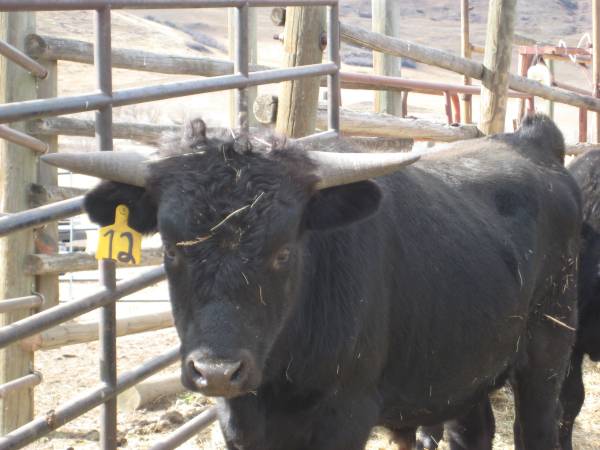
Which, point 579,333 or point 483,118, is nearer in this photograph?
point 579,333

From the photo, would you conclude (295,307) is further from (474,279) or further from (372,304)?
(474,279)

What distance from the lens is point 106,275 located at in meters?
4.00

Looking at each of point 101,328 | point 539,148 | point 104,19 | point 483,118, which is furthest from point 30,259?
point 483,118

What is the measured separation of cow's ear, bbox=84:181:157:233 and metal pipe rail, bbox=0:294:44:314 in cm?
156

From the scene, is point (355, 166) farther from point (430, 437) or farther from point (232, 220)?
point (430, 437)

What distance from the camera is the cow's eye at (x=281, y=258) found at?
129 inches

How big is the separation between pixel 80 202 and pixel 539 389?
8.85ft

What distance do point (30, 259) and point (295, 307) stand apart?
269 cm

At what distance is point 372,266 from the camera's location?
3.86 m

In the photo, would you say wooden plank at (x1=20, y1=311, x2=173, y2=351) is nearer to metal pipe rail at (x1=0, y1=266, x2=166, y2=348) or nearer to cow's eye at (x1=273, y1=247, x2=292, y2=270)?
metal pipe rail at (x1=0, y1=266, x2=166, y2=348)

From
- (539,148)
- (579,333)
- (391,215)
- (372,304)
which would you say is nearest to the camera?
(372,304)

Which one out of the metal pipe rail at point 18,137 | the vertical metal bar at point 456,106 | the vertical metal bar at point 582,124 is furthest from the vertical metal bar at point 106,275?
the vertical metal bar at point 582,124

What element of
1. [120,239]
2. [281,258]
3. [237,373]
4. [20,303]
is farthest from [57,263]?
[237,373]

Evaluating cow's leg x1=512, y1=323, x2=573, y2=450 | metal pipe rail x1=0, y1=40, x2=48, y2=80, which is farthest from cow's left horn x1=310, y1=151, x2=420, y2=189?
cow's leg x1=512, y1=323, x2=573, y2=450
